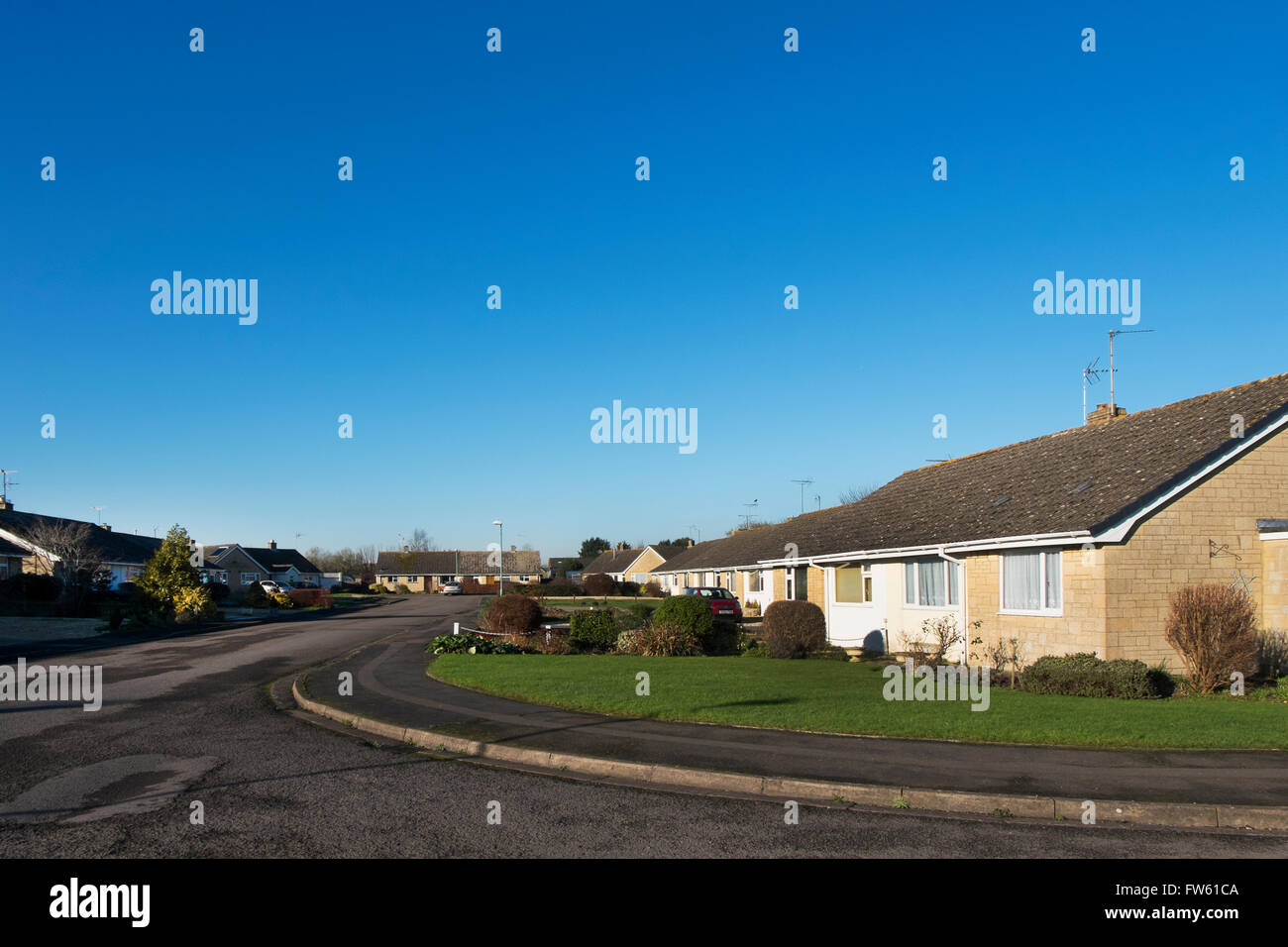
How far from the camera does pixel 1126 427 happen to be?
18781mm

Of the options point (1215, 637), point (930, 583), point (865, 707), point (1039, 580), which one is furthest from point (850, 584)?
point (865, 707)

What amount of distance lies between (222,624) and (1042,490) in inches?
1303

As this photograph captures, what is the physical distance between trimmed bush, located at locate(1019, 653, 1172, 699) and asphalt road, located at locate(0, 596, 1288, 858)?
21.8 ft

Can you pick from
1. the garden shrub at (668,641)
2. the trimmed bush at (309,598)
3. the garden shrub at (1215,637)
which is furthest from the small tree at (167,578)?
the garden shrub at (1215,637)

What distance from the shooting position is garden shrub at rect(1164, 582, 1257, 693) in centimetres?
1325

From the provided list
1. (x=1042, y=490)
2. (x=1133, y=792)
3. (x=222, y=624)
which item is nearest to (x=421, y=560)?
(x=222, y=624)

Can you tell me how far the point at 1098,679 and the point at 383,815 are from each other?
10991 millimetres

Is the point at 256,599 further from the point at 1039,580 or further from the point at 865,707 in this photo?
the point at 865,707

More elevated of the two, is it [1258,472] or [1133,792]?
[1258,472]

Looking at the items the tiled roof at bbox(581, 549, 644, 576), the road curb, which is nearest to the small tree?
the road curb

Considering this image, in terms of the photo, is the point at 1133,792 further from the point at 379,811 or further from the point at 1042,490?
the point at 1042,490

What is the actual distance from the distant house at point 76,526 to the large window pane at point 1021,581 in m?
42.0

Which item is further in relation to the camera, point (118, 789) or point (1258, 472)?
point (1258, 472)

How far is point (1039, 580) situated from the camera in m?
15.8
